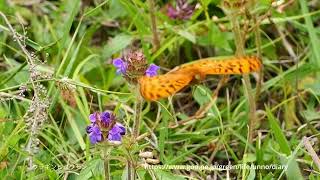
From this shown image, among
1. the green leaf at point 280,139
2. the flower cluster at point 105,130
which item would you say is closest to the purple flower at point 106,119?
the flower cluster at point 105,130

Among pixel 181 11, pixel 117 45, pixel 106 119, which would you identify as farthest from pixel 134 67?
pixel 181 11

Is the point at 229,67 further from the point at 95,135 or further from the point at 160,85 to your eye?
the point at 95,135

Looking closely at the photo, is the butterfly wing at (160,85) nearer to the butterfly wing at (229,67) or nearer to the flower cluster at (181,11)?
the butterfly wing at (229,67)

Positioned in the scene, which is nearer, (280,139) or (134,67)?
(134,67)

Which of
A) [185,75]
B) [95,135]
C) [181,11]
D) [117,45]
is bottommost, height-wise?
[95,135]

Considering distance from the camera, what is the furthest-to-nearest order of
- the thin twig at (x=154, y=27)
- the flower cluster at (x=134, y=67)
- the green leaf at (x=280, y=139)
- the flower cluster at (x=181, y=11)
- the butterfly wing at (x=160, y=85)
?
the flower cluster at (x=181, y=11) → the thin twig at (x=154, y=27) → the green leaf at (x=280, y=139) → the flower cluster at (x=134, y=67) → the butterfly wing at (x=160, y=85)

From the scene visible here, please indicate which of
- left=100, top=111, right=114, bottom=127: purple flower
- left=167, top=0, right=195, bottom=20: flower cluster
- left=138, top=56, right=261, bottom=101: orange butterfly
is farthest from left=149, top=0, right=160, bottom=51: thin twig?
left=100, top=111, right=114, bottom=127: purple flower

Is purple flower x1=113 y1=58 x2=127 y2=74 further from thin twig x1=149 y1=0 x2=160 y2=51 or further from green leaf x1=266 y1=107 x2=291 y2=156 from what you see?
thin twig x1=149 y1=0 x2=160 y2=51
